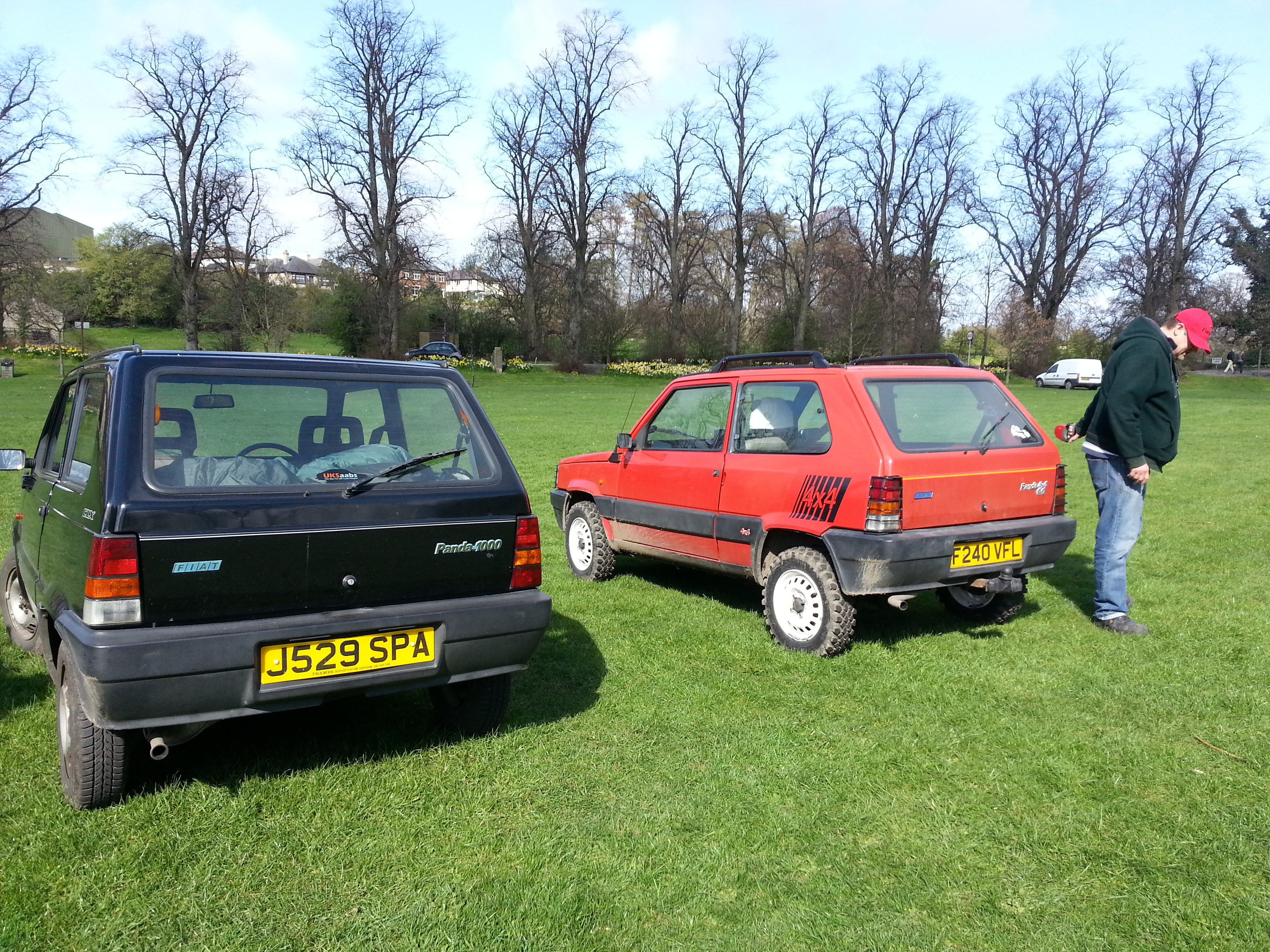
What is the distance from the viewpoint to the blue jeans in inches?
238

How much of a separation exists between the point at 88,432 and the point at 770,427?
12.3 ft

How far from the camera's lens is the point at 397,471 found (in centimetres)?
385

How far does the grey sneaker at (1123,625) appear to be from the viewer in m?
6.06

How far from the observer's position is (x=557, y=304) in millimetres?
54688

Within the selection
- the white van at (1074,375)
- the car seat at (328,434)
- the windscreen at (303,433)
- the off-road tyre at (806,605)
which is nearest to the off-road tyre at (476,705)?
the windscreen at (303,433)

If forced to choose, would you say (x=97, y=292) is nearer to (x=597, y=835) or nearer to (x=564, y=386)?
(x=564, y=386)

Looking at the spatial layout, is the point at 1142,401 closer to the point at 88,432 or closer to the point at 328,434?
the point at 328,434

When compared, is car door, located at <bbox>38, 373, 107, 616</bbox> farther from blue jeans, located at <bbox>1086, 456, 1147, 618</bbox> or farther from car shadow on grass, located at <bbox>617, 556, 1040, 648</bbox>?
blue jeans, located at <bbox>1086, 456, 1147, 618</bbox>

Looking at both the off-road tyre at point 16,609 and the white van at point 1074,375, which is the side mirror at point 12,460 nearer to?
the off-road tyre at point 16,609

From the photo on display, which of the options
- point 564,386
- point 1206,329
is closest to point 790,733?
point 1206,329

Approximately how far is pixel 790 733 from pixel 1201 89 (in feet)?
208

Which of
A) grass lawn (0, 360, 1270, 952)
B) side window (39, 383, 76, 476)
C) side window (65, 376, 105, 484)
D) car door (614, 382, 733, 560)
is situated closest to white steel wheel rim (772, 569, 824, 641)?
grass lawn (0, 360, 1270, 952)

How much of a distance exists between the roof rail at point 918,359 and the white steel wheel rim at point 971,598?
1451 mm

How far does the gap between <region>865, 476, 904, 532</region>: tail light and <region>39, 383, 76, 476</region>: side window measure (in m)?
3.91
